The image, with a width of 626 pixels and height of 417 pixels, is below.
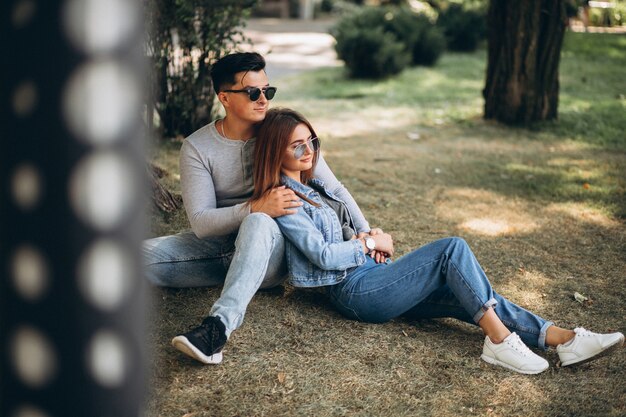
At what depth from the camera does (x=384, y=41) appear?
12.2 meters

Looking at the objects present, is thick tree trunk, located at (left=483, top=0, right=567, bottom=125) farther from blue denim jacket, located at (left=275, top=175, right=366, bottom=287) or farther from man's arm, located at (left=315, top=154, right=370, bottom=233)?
blue denim jacket, located at (left=275, top=175, right=366, bottom=287)

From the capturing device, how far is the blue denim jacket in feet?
11.2

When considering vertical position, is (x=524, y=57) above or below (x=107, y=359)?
below

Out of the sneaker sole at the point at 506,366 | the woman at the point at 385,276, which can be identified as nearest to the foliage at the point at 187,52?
the woman at the point at 385,276

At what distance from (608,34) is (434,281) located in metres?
15.6

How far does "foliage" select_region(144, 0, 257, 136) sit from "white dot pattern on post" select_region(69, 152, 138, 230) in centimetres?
515

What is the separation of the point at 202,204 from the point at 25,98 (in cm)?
243

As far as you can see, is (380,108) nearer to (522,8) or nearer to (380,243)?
(522,8)

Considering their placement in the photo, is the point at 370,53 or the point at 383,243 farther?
the point at 370,53

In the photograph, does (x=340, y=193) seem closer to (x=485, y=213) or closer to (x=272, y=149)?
(x=272, y=149)

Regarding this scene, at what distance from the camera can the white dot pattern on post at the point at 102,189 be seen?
1.19 metres

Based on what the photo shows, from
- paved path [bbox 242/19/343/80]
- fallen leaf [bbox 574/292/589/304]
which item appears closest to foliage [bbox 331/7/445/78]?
paved path [bbox 242/19/343/80]

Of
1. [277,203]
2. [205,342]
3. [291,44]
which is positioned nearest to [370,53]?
[291,44]

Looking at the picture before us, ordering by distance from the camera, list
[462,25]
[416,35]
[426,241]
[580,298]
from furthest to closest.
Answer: [462,25] → [416,35] → [426,241] → [580,298]
